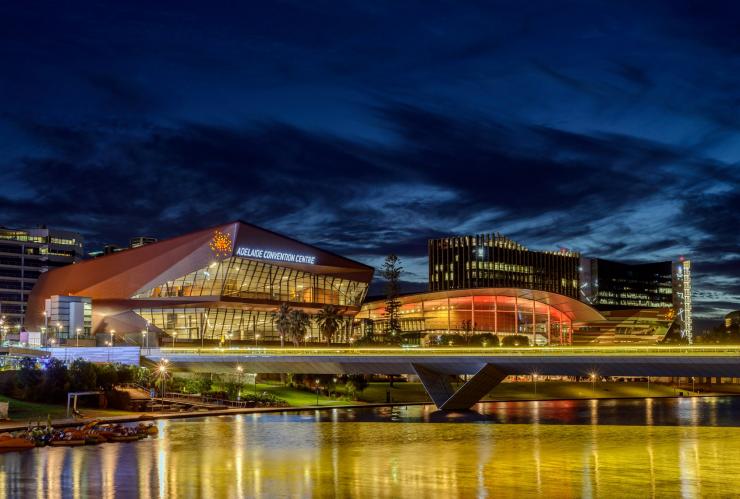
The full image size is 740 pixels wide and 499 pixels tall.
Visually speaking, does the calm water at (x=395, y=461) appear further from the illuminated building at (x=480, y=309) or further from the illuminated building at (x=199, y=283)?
the illuminated building at (x=480, y=309)

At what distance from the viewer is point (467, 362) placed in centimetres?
9169

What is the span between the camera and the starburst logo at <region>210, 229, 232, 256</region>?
147 meters

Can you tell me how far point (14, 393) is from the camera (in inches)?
3647

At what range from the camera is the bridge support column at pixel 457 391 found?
311 feet

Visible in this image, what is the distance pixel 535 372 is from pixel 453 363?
31.2 feet

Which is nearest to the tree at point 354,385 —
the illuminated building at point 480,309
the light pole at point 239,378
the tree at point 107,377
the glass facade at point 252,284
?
the light pole at point 239,378

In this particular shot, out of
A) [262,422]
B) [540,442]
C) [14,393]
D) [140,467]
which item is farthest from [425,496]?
[14,393]

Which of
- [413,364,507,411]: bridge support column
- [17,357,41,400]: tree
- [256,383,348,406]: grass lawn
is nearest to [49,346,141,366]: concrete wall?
[256,383,348,406]: grass lawn

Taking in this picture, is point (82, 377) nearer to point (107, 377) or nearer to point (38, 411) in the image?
point (107, 377)

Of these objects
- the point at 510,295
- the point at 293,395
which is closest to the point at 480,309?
the point at 510,295

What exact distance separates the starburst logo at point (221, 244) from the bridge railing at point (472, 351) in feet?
120

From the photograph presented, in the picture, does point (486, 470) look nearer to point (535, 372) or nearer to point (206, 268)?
point (535, 372)

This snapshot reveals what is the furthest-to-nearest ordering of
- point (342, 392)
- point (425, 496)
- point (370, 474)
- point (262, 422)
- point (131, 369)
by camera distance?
point (342, 392)
point (131, 369)
point (262, 422)
point (370, 474)
point (425, 496)

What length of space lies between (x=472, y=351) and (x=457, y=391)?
566 centimetres
